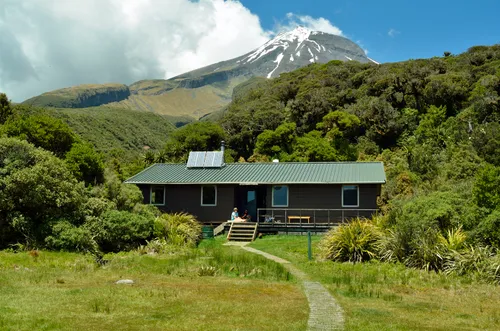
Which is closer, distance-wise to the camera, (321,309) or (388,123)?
(321,309)

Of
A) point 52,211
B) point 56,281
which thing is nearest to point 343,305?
point 56,281

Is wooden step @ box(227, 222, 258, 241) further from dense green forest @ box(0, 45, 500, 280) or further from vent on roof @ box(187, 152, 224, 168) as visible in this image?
vent on roof @ box(187, 152, 224, 168)

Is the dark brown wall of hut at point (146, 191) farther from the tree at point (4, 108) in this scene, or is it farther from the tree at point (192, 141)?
the tree at point (192, 141)

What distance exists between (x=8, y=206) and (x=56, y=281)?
724cm

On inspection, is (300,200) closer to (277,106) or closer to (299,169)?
(299,169)

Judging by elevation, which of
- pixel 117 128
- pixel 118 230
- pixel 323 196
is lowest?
pixel 118 230

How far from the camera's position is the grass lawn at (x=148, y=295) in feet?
27.0

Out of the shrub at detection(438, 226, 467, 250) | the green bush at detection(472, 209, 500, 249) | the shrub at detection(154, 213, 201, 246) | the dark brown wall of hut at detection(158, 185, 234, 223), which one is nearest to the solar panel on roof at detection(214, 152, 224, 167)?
the dark brown wall of hut at detection(158, 185, 234, 223)

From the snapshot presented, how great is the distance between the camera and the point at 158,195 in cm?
2923

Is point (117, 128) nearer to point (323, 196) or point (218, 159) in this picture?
point (218, 159)

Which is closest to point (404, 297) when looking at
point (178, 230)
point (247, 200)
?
point (178, 230)

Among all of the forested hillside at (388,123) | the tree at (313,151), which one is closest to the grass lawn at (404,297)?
the forested hillside at (388,123)

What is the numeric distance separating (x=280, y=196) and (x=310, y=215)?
6.67ft

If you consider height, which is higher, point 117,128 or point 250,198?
point 117,128
